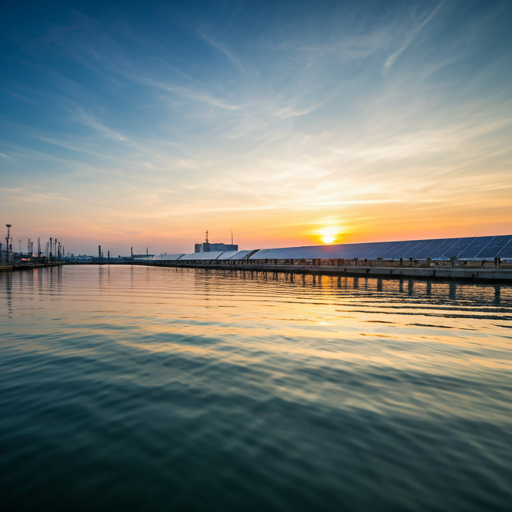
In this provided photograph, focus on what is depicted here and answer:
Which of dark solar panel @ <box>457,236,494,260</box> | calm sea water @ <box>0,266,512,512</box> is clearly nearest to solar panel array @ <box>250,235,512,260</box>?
dark solar panel @ <box>457,236,494,260</box>

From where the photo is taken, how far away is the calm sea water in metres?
4.22

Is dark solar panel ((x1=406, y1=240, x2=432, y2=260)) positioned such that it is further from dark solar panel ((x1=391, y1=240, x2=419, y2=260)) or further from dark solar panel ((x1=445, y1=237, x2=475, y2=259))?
dark solar panel ((x1=445, y1=237, x2=475, y2=259))

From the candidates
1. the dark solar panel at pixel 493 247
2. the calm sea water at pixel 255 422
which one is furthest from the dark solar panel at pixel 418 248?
the calm sea water at pixel 255 422

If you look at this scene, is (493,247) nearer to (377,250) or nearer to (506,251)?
(506,251)

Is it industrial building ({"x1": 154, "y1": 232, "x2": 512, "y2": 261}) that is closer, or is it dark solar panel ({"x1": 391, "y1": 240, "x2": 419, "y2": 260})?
industrial building ({"x1": 154, "y1": 232, "x2": 512, "y2": 261})

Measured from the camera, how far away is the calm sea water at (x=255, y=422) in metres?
4.22

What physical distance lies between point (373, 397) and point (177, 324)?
11.3 meters

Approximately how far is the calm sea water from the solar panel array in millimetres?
59827

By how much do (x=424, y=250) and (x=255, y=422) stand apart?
76648 millimetres

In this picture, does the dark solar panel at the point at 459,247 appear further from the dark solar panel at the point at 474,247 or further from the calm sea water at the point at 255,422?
the calm sea water at the point at 255,422

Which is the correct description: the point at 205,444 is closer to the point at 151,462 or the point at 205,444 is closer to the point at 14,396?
the point at 151,462

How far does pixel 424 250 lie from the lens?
2776 inches

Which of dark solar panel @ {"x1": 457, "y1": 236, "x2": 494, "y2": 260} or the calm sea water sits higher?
dark solar panel @ {"x1": 457, "y1": 236, "x2": 494, "y2": 260}

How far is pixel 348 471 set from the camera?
4.66 metres
